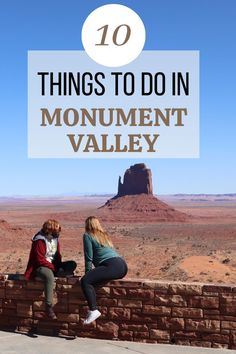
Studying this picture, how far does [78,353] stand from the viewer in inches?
232

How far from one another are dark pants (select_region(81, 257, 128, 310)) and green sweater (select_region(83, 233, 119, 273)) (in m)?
0.05

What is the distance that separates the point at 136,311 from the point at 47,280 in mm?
1121

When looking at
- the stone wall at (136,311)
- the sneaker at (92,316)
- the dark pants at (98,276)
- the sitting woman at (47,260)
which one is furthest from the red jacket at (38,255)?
the sneaker at (92,316)

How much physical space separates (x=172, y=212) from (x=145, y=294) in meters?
106

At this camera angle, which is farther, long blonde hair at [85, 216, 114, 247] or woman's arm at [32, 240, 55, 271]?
woman's arm at [32, 240, 55, 271]

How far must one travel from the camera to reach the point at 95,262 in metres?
6.34

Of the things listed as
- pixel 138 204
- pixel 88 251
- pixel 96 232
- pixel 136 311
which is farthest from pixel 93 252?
pixel 138 204

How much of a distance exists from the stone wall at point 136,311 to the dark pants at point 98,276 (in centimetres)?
17

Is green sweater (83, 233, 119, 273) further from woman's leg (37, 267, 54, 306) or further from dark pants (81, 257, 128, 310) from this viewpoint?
woman's leg (37, 267, 54, 306)

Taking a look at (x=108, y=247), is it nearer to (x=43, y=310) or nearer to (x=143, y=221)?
(x=43, y=310)

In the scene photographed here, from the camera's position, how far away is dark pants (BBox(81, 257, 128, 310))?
6.25 meters

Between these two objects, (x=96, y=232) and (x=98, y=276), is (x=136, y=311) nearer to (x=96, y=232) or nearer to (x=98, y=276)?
(x=98, y=276)

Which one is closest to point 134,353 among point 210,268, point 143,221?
point 210,268

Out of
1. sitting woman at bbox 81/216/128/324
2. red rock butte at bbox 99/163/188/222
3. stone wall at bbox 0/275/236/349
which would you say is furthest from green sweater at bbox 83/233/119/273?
red rock butte at bbox 99/163/188/222
